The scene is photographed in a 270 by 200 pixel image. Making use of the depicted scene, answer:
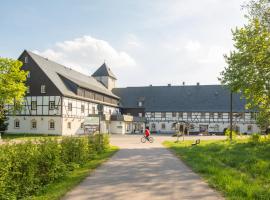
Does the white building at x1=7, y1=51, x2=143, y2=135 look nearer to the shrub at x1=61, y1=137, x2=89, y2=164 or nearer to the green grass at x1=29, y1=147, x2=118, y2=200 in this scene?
the shrub at x1=61, y1=137, x2=89, y2=164

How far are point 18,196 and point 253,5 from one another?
23672 mm

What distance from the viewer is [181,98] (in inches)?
2591

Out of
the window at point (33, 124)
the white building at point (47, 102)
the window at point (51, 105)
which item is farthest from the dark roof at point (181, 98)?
the window at point (33, 124)

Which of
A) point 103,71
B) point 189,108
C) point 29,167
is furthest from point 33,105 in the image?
point 29,167

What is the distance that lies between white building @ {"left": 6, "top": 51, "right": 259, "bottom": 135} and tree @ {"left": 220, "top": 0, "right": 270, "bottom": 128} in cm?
2510

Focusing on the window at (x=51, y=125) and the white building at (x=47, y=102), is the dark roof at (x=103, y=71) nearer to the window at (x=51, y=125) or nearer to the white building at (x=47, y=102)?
the white building at (x=47, y=102)

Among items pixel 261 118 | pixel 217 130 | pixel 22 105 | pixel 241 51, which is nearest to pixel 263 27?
pixel 241 51

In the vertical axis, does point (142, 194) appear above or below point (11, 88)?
below

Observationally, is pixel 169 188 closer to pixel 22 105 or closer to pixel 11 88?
pixel 11 88

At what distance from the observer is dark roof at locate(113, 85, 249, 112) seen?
63.0 m

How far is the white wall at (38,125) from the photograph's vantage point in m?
41.5

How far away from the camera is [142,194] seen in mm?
8133

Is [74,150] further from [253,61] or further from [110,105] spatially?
[110,105]

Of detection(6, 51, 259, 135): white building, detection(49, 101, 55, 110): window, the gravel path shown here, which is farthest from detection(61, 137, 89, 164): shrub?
detection(49, 101, 55, 110): window
